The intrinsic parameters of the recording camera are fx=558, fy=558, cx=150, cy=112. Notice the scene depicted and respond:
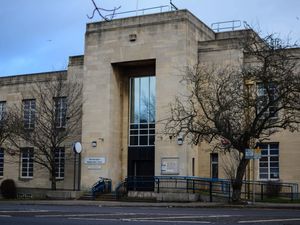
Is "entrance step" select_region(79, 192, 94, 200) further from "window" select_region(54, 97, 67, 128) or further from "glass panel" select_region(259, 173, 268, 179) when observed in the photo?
"glass panel" select_region(259, 173, 268, 179)

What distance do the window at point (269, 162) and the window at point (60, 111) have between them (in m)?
14.7

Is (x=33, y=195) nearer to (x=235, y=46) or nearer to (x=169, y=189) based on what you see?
(x=169, y=189)

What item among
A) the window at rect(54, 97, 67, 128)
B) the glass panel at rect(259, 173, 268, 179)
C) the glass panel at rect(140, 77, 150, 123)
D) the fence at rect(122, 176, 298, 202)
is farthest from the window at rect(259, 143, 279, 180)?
the window at rect(54, 97, 67, 128)

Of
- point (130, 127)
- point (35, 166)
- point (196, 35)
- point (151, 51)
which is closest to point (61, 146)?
point (35, 166)

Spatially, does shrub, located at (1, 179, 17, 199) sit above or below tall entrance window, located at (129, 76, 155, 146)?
below

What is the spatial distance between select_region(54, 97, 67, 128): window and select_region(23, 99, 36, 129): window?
2446 mm

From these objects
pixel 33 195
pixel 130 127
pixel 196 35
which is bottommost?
pixel 33 195

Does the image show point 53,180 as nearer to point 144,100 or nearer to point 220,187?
point 144,100

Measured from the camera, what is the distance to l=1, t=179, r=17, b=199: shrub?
4297cm

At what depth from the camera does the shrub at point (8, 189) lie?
141ft

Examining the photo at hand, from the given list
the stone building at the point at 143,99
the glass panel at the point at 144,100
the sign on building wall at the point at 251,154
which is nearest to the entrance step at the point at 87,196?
the stone building at the point at 143,99

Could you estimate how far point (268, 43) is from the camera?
93.6 feet

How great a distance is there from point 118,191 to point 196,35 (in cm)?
1190

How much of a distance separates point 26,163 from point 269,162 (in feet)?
64.4
